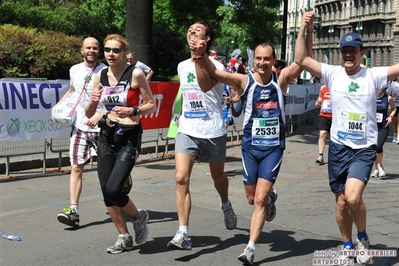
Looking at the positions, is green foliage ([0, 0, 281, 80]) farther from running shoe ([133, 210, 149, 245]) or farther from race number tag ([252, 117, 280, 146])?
race number tag ([252, 117, 280, 146])

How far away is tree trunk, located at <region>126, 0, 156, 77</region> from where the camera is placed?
1521cm

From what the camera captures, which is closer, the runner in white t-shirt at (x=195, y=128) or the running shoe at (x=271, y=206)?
the runner in white t-shirt at (x=195, y=128)

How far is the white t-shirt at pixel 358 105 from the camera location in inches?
229

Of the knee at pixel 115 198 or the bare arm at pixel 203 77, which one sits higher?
the bare arm at pixel 203 77

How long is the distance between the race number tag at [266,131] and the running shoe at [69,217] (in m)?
2.24

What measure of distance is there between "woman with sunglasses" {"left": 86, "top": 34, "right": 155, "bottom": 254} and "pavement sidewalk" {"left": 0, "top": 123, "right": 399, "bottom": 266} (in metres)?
0.45

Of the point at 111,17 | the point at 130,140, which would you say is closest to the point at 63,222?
the point at 130,140

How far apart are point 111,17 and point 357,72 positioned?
123 feet

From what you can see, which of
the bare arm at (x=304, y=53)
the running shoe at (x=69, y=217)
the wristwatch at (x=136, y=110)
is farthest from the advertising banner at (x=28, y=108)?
the bare arm at (x=304, y=53)

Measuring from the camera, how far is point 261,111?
6043 millimetres

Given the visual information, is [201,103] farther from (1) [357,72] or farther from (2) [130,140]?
(1) [357,72]

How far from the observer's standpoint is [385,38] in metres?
96.2

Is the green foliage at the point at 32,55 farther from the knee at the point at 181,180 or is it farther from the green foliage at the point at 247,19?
the knee at the point at 181,180

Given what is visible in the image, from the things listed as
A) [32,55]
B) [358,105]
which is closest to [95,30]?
[32,55]
